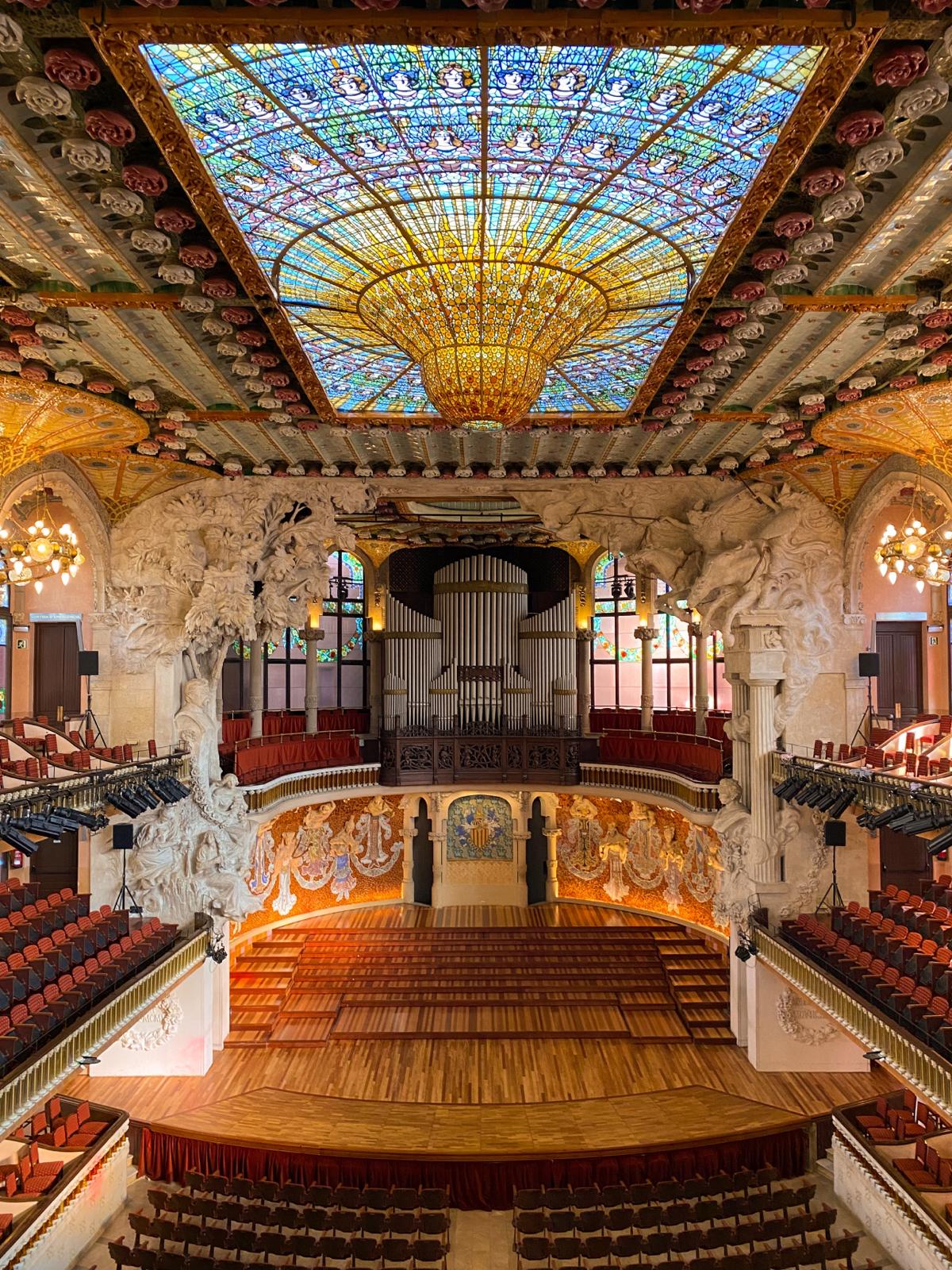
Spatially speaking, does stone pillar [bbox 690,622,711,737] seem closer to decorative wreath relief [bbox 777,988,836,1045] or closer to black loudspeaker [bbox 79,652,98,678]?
decorative wreath relief [bbox 777,988,836,1045]

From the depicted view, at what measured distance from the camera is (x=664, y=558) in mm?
16625

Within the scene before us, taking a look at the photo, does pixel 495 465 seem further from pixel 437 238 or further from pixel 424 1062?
pixel 424 1062

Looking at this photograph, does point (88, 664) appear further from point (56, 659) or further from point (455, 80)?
point (455, 80)

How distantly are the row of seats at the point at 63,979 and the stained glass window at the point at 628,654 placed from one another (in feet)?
44.6

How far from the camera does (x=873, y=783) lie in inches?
475

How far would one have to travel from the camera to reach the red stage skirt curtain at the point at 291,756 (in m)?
18.8

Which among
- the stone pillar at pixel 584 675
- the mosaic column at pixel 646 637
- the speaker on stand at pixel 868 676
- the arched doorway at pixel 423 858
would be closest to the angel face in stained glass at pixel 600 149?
the speaker on stand at pixel 868 676

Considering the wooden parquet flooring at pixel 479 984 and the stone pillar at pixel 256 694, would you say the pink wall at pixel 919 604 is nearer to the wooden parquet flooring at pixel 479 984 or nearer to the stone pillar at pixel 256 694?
the wooden parquet flooring at pixel 479 984

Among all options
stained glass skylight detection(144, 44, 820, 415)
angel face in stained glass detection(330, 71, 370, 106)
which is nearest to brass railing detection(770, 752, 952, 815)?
stained glass skylight detection(144, 44, 820, 415)

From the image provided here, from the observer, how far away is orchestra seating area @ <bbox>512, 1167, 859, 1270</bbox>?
10.8 metres

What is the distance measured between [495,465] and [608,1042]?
10648 millimetres

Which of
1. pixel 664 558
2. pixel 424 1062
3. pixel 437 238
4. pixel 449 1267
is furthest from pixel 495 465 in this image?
pixel 449 1267

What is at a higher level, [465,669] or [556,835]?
[465,669]

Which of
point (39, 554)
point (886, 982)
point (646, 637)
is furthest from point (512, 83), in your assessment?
point (646, 637)
